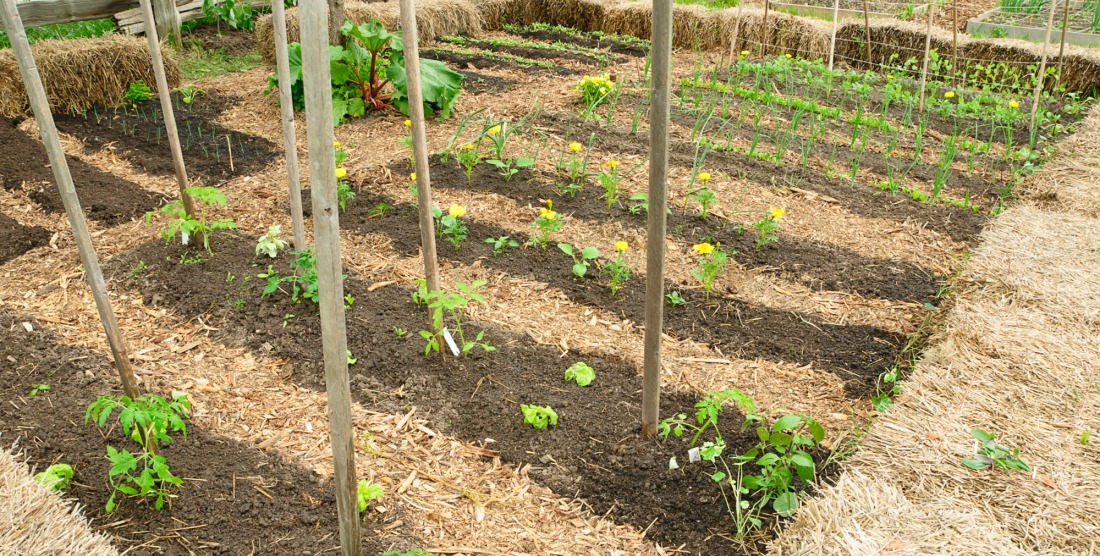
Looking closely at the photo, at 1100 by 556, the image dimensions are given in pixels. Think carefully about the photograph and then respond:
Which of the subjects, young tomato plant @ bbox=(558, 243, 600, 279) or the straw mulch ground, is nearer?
the straw mulch ground

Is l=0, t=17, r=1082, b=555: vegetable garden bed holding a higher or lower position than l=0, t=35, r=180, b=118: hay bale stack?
lower

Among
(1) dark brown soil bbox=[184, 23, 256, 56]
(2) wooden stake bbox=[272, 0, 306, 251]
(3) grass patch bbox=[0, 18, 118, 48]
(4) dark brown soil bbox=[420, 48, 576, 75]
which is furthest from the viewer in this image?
(1) dark brown soil bbox=[184, 23, 256, 56]

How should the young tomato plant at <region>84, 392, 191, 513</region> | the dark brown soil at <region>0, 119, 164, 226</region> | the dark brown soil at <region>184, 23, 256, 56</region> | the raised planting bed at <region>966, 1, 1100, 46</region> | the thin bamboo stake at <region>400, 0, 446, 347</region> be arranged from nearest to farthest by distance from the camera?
the young tomato plant at <region>84, 392, 191, 513</region> < the thin bamboo stake at <region>400, 0, 446, 347</region> < the dark brown soil at <region>0, 119, 164, 226</region> < the dark brown soil at <region>184, 23, 256, 56</region> < the raised planting bed at <region>966, 1, 1100, 46</region>

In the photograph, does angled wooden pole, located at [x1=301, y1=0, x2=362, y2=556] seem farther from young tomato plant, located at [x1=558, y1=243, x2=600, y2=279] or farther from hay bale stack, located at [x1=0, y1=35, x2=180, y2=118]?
hay bale stack, located at [x1=0, y1=35, x2=180, y2=118]

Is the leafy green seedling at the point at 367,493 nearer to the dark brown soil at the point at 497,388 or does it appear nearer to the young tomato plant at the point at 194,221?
the dark brown soil at the point at 497,388

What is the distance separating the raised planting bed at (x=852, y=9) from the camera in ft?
29.5

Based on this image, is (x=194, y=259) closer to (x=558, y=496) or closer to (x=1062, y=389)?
(x=558, y=496)

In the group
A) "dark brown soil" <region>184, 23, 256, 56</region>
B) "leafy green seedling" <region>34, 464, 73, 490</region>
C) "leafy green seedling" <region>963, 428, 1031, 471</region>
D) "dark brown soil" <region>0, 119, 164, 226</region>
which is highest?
"dark brown soil" <region>184, 23, 256, 56</region>

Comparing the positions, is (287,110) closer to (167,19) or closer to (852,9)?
(167,19)

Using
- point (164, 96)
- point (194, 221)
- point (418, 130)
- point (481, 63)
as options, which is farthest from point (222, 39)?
point (418, 130)

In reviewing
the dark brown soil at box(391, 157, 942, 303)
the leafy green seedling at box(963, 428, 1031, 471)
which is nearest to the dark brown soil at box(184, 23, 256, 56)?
the dark brown soil at box(391, 157, 942, 303)

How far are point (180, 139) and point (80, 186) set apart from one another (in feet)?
3.13

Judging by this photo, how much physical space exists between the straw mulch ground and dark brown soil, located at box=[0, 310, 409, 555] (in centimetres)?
142

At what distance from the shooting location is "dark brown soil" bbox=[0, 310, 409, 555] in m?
2.28
